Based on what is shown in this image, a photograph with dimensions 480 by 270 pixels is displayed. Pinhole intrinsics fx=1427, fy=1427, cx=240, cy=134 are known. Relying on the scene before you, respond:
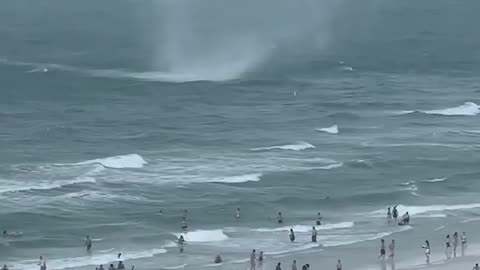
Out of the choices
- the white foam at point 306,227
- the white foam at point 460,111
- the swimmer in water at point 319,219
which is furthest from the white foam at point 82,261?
the white foam at point 460,111

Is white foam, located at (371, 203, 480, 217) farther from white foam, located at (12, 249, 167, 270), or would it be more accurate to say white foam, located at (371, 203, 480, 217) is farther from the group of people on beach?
white foam, located at (12, 249, 167, 270)

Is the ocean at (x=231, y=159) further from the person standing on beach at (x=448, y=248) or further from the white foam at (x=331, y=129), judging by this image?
the person standing on beach at (x=448, y=248)

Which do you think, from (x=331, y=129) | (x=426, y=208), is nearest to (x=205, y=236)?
(x=426, y=208)

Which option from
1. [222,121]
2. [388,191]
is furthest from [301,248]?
[222,121]

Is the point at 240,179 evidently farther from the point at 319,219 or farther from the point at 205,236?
the point at 205,236

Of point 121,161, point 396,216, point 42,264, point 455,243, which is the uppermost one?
point 121,161

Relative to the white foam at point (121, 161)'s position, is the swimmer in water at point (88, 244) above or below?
below
